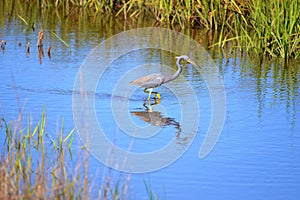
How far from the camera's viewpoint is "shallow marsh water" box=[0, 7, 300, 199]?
19.4ft

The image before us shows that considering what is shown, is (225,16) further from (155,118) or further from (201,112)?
(155,118)

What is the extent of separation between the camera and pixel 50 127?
23.7 feet

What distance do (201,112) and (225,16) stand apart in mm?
4780

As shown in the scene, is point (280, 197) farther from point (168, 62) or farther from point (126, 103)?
point (168, 62)

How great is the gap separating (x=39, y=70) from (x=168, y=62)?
70.9 inches

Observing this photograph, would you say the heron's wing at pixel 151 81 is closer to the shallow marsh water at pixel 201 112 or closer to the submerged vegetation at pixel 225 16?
the shallow marsh water at pixel 201 112

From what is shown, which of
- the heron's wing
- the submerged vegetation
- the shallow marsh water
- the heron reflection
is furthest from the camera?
the submerged vegetation

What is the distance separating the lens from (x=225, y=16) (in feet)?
41.3

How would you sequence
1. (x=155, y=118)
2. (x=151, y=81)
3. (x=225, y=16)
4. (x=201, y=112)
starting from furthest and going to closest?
(x=225, y=16)
(x=151, y=81)
(x=201, y=112)
(x=155, y=118)

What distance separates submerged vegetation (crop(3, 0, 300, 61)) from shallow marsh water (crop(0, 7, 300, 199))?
450 millimetres

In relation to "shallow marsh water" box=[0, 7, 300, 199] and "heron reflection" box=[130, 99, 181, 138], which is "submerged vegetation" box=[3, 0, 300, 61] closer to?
"shallow marsh water" box=[0, 7, 300, 199]

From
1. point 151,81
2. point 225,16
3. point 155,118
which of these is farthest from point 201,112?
point 225,16

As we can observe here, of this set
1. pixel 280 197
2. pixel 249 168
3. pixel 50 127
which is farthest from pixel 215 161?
pixel 50 127

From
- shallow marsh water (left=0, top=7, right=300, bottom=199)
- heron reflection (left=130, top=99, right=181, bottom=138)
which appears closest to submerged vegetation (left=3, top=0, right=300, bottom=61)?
shallow marsh water (left=0, top=7, right=300, bottom=199)
